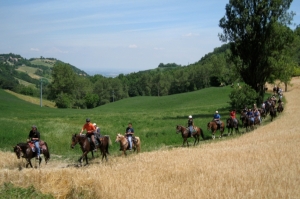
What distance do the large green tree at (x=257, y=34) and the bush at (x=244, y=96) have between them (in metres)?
1.40

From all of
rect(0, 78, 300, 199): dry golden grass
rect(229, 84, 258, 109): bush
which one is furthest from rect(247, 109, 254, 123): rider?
rect(0, 78, 300, 199): dry golden grass

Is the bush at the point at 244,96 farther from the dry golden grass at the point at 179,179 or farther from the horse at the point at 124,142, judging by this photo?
the dry golden grass at the point at 179,179

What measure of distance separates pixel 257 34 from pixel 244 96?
729 centimetres

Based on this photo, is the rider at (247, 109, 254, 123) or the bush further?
the bush

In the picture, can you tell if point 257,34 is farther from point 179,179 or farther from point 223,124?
point 179,179

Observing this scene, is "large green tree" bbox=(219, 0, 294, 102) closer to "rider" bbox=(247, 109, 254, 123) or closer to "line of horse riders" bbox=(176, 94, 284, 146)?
"line of horse riders" bbox=(176, 94, 284, 146)

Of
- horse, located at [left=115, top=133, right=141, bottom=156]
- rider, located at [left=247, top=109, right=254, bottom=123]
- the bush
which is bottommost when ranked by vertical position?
horse, located at [left=115, top=133, right=141, bottom=156]

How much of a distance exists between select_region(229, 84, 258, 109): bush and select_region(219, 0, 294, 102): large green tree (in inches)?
55.2

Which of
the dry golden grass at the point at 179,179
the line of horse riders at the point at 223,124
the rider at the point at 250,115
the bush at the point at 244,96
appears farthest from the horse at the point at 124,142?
the bush at the point at 244,96

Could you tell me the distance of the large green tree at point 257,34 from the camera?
40562 mm

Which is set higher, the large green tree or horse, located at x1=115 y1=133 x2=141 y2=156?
the large green tree

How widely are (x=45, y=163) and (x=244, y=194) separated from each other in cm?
1409

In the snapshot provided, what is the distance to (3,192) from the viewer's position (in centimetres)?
988

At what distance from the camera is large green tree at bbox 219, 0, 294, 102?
133 ft
